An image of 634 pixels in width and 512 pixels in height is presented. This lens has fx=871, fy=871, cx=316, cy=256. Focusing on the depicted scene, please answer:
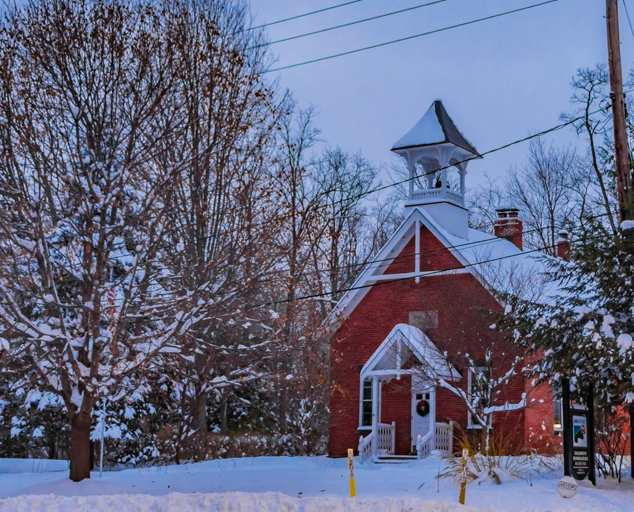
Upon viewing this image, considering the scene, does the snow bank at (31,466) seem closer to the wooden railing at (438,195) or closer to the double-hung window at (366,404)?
the double-hung window at (366,404)

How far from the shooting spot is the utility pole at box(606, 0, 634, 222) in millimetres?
15156

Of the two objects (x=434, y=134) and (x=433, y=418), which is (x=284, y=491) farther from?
(x=434, y=134)

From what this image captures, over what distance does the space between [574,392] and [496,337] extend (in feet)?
24.8

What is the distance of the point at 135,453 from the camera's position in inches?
1062

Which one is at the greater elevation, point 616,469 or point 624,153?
point 624,153

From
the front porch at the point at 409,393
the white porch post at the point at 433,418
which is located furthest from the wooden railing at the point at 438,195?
the white porch post at the point at 433,418

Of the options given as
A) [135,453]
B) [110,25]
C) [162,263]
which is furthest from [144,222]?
[135,453]

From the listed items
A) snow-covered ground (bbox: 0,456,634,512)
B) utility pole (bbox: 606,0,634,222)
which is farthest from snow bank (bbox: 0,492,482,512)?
utility pole (bbox: 606,0,634,222)

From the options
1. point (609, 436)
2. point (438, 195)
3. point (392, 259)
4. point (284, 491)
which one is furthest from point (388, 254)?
point (284, 491)

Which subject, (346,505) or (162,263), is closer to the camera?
(346,505)

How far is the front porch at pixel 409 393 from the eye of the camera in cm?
A: 2402

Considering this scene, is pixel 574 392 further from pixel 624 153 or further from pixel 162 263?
pixel 162 263

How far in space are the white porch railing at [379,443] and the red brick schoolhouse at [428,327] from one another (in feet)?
0.13

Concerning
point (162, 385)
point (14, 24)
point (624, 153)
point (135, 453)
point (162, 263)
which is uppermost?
point (14, 24)
